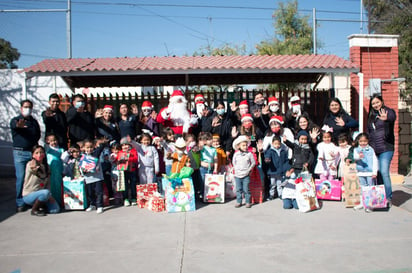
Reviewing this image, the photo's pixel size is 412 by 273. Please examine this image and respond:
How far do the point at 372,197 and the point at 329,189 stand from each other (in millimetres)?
818

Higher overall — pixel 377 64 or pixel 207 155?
pixel 377 64

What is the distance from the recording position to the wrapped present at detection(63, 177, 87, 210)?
6160mm

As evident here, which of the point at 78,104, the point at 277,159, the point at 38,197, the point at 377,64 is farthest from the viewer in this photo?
the point at 377,64

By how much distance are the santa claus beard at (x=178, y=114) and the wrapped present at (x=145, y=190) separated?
1405 mm

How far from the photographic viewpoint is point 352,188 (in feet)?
20.1

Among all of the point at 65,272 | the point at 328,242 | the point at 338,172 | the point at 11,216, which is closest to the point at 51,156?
the point at 11,216

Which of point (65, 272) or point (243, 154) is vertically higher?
point (243, 154)

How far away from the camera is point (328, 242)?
452cm

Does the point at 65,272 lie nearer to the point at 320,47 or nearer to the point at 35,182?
the point at 35,182

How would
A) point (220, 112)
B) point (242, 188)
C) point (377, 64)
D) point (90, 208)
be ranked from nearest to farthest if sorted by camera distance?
point (90, 208) → point (242, 188) → point (220, 112) → point (377, 64)

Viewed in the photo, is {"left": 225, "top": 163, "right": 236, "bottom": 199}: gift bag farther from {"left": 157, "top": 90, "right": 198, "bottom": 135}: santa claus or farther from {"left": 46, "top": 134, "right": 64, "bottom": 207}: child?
{"left": 46, "top": 134, "right": 64, "bottom": 207}: child

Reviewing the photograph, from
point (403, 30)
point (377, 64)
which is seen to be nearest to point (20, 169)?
point (377, 64)

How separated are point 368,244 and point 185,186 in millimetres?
2859

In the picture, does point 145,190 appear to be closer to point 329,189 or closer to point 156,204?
point 156,204
